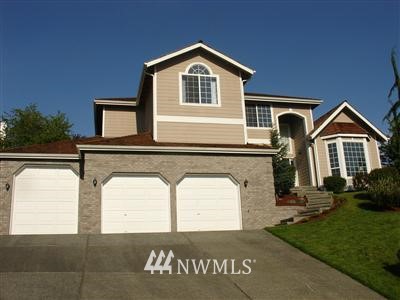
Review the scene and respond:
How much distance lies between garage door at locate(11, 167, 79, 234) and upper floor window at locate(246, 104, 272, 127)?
12.8 m

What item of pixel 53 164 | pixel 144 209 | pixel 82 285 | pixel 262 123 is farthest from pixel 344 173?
pixel 82 285

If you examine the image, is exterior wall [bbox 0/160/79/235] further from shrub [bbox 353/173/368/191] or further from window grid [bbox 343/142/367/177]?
window grid [bbox 343/142/367/177]

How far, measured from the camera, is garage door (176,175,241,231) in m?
17.0

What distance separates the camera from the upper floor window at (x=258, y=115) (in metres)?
26.4

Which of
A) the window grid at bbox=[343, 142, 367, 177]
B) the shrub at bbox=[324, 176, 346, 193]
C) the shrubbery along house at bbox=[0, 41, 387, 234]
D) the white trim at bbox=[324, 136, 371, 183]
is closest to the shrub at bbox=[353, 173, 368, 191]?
the shrub at bbox=[324, 176, 346, 193]

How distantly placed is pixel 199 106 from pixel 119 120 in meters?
6.66

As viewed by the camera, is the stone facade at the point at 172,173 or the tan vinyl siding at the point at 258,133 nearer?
the stone facade at the point at 172,173

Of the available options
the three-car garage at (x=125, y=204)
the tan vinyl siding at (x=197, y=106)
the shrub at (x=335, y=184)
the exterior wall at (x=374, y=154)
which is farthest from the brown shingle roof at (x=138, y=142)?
the exterior wall at (x=374, y=154)

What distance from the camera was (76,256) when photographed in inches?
457

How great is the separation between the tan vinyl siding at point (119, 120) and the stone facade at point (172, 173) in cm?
702

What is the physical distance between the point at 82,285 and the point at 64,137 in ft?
91.8

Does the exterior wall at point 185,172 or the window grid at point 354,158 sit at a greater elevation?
the window grid at point 354,158

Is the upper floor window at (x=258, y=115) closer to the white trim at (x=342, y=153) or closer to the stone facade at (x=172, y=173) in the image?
the white trim at (x=342, y=153)

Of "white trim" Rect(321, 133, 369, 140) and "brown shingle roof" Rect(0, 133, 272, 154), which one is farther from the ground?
"white trim" Rect(321, 133, 369, 140)
